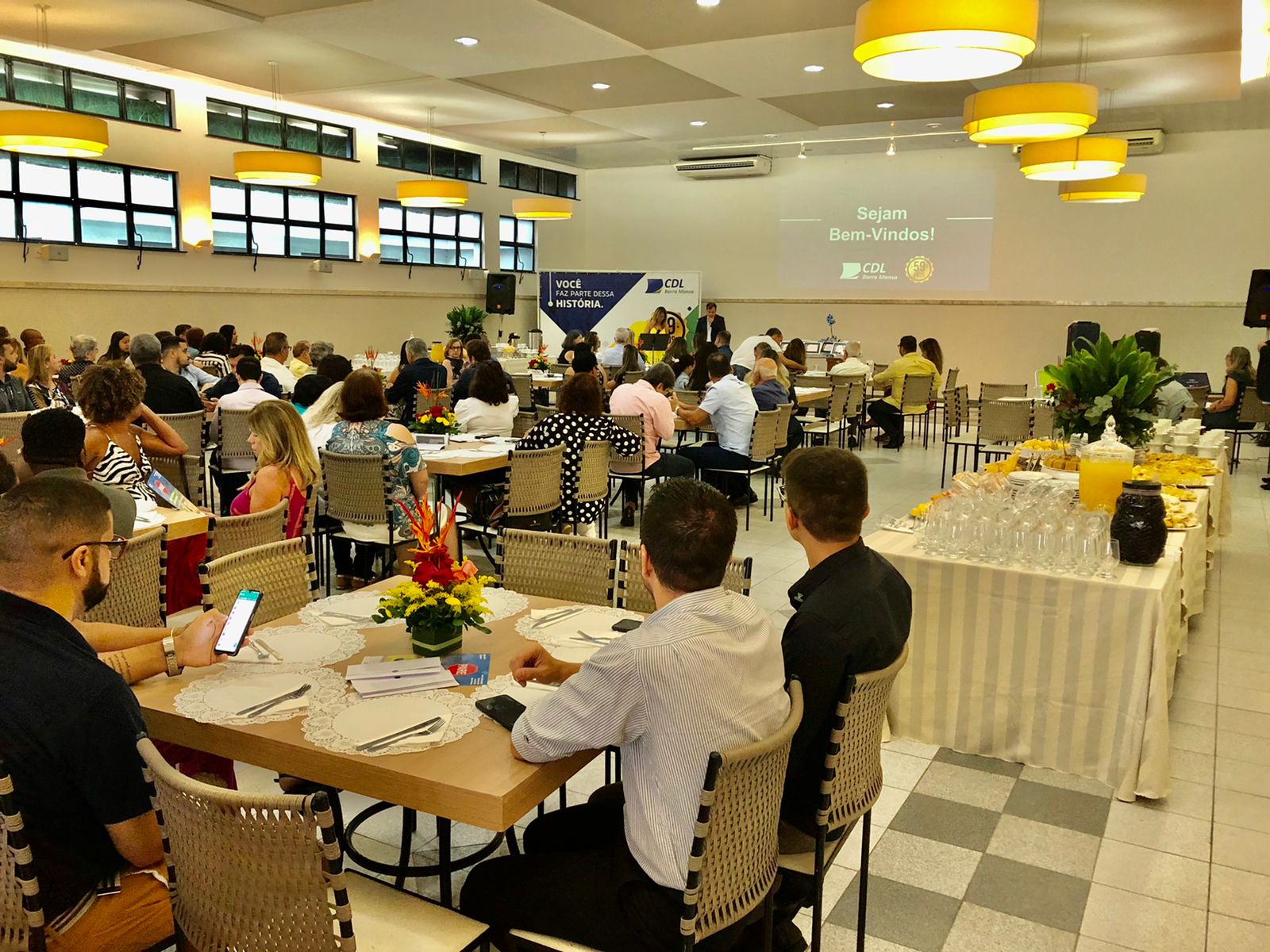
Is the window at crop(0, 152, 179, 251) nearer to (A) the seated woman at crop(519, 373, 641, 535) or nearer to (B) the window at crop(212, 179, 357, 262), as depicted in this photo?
(B) the window at crop(212, 179, 357, 262)

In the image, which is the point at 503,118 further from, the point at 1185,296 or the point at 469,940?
the point at 469,940

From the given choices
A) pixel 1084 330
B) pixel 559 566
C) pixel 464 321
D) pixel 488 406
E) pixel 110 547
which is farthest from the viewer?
pixel 464 321

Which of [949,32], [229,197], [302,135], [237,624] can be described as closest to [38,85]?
Answer: [229,197]

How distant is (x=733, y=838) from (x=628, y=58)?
26.5 feet

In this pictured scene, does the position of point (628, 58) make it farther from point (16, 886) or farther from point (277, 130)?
point (16, 886)

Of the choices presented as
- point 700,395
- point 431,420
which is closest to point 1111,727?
point 431,420

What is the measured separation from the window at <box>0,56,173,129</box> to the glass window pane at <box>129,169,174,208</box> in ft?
1.85

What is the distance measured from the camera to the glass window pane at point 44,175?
1012 centimetres

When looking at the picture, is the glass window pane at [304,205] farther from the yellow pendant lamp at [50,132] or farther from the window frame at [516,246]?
the yellow pendant lamp at [50,132]

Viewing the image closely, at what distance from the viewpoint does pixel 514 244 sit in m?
17.1

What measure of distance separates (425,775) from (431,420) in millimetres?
4701

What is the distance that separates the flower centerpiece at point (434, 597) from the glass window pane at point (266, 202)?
37.9 ft

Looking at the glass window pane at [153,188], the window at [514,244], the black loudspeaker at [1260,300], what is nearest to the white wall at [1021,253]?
the window at [514,244]

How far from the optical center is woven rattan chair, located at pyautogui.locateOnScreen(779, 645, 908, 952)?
208cm
